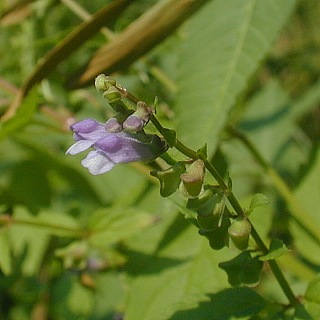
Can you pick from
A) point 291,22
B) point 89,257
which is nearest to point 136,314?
point 89,257

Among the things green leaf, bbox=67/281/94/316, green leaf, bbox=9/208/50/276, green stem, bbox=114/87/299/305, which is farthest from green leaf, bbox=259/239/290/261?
green leaf, bbox=9/208/50/276

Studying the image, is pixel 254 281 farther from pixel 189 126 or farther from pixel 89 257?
pixel 89 257

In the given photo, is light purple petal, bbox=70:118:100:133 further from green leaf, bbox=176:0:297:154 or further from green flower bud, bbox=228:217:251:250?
green leaf, bbox=176:0:297:154

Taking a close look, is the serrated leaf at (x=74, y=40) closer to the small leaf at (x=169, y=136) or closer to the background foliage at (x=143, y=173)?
the background foliage at (x=143, y=173)

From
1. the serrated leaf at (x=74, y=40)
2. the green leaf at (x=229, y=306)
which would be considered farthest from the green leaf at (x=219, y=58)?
the green leaf at (x=229, y=306)

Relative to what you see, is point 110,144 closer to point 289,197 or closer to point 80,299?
point 289,197

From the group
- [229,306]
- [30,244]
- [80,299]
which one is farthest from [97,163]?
[30,244]
